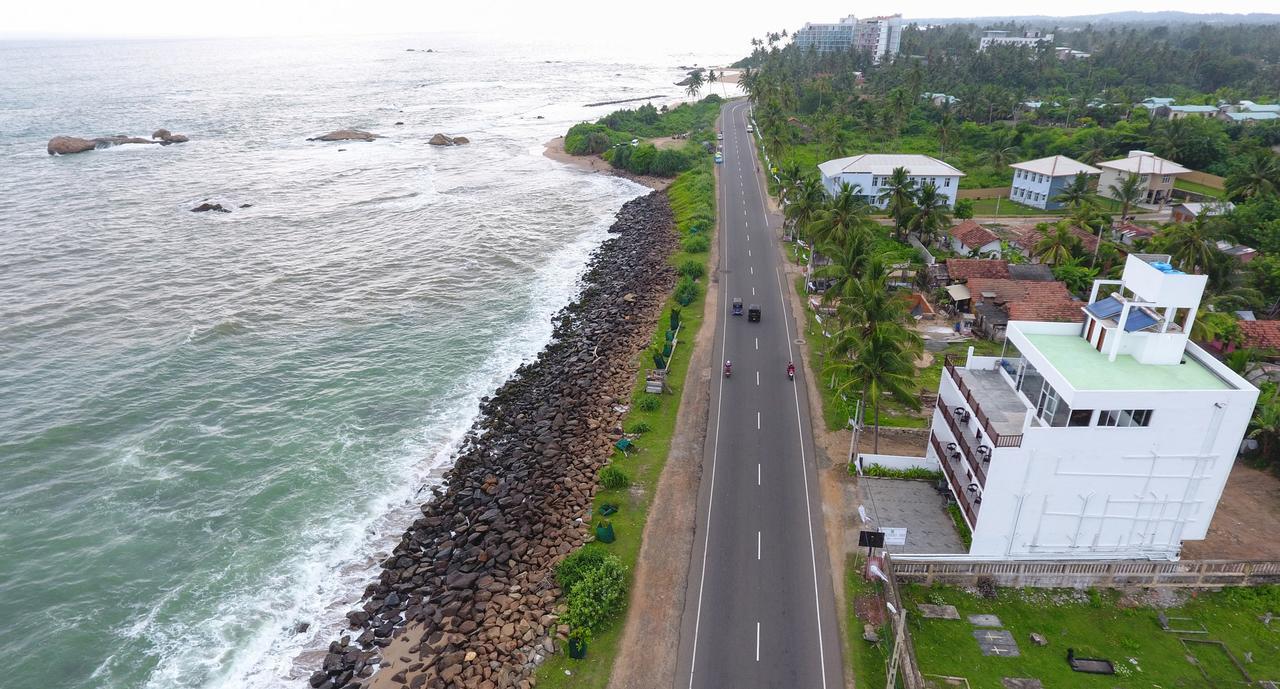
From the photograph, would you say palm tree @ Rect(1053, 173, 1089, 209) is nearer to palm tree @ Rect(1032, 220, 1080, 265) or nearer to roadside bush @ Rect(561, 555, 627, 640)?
palm tree @ Rect(1032, 220, 1080, 265)

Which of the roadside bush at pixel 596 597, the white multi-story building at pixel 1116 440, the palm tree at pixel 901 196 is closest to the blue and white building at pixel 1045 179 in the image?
the palm tree at pixel 901 196

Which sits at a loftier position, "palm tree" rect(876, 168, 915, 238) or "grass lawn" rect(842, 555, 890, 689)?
"palm tree" rect(876, 168, 915, 238)

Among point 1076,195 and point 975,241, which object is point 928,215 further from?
point 1076,195

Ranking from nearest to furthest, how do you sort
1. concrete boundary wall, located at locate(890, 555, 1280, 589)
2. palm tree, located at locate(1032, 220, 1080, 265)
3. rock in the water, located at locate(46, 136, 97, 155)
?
concrete boundary wall, located at locate(890, 555, 1280, 589) → palm tree, located at locate(1032, 220, 1080, 265) → rock in the water, located at locate(46, 136, 97, 155)

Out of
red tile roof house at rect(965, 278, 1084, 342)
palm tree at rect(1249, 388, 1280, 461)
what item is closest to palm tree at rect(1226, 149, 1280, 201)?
red tile roof house at rect(965, 278, 1084, 342)

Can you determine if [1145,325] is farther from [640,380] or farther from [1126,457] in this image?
[640,380]

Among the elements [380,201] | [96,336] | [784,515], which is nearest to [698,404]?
[784,515]

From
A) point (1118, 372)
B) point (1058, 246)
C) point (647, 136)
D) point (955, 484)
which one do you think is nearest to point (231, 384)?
point (955, 484)
